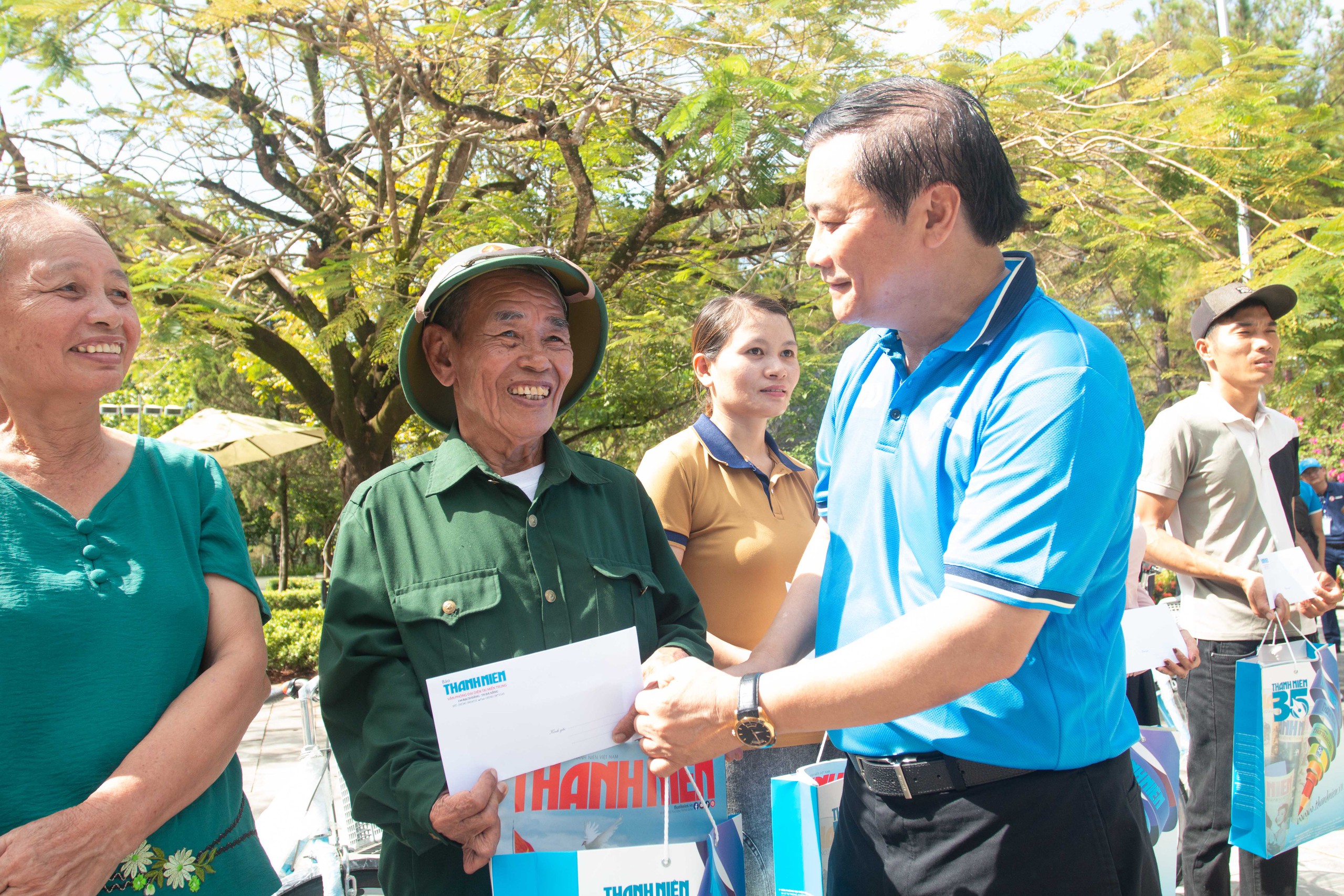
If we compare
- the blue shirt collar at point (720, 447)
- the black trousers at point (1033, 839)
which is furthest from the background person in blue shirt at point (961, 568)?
the blue shirt collar at point (720, 447)

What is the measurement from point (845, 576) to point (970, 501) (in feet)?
1.38

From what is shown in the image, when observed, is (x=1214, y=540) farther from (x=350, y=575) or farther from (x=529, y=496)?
(x=350, y=575)

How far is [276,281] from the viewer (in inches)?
298

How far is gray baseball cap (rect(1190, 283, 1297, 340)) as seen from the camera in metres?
3.83

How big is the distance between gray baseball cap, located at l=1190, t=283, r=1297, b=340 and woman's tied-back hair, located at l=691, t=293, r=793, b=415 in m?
2.01

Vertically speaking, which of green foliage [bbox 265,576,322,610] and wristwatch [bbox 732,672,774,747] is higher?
green foliage [bbox 265,576,322,610]

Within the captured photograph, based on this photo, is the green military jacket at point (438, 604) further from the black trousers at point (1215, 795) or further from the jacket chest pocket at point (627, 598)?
the black trousers at point (1215, 795)

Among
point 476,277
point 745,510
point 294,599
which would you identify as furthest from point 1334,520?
point 294,599

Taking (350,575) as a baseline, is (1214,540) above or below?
below

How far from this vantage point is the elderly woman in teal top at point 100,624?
5.46 ft

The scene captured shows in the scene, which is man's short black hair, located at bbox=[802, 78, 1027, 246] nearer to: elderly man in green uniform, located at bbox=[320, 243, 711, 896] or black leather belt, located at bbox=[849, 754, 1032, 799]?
elderly man in green uniform, located at bbox=[320, 243, 711, 896]

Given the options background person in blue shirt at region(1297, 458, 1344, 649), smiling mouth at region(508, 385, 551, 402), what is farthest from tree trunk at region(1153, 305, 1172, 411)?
smiling mouth at region(508, 385, 551, 402)

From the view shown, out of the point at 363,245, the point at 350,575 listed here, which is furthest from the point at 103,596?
the point at 363,245

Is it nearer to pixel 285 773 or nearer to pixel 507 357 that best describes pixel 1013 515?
pixel 507 357
